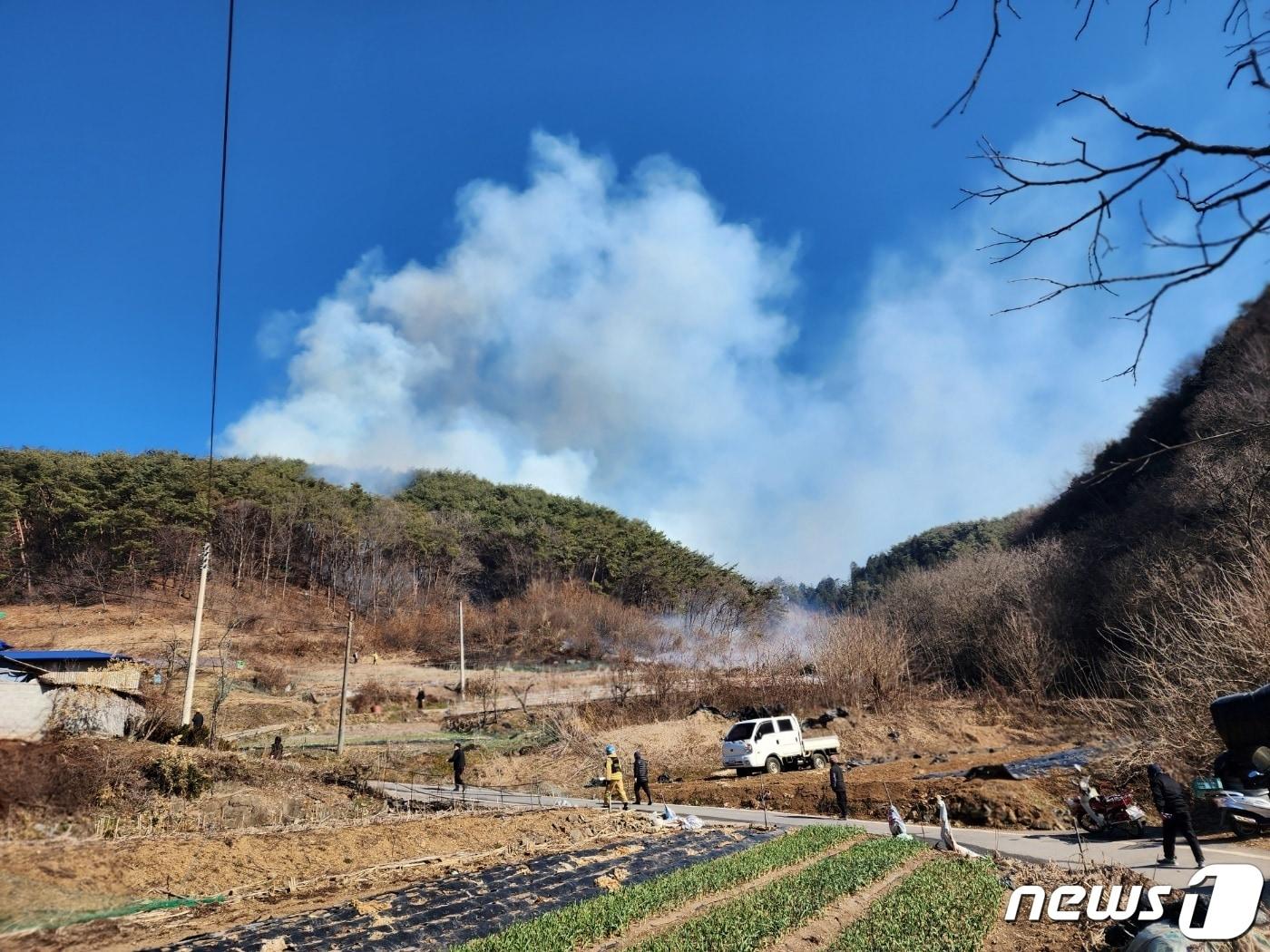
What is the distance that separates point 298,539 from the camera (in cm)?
7719

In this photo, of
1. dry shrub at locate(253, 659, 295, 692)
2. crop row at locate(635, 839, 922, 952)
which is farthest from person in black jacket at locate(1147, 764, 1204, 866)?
dry shrub at locate(253, 659, 295, 692)

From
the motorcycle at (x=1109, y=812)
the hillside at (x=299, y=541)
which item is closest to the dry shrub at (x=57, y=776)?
the motorcycle at (x=1109, y=812)

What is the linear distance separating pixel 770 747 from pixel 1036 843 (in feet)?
43.5

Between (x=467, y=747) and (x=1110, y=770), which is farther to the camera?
(x=467, y=747)

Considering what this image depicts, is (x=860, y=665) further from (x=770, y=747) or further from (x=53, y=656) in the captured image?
(x=53, y=656)

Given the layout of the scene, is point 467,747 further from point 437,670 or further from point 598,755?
point 437,670

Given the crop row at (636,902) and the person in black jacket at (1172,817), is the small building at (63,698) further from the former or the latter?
the person in black jacket at (1172,817)

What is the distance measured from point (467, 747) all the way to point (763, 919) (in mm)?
27300

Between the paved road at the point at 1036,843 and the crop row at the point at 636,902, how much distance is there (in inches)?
126

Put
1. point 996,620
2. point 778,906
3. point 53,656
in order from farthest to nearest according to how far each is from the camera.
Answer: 1. point 996,620
2. point 53,656
3. point 778,906

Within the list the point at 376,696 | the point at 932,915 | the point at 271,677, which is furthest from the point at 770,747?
the point at 271,677

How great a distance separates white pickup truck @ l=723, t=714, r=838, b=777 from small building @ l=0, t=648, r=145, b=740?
19962 millimetres

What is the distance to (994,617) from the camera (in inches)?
1827

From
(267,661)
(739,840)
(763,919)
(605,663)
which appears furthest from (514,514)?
(763,919)
